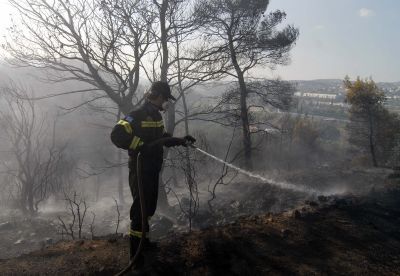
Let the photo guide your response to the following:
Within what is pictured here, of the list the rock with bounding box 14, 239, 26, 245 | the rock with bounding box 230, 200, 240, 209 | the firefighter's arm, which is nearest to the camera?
the firefighter's arm

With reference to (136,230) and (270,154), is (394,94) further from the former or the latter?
(136,230)

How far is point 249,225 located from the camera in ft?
18.4

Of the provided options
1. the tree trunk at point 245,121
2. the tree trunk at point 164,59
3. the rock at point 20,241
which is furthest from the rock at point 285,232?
the tree trunk at point 245,121

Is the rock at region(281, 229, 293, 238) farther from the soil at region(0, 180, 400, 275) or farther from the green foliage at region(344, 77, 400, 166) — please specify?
the green foliage at region(344, 77, 400, 166)

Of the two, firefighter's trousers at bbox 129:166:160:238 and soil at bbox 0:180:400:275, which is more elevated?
firefighter's trousers at bbox 129:166:160:238

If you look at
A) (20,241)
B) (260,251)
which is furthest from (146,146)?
(20,241)

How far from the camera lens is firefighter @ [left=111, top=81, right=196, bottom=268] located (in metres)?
4.10

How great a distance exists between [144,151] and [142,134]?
8.2 inches

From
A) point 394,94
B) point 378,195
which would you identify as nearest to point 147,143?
point 378,195

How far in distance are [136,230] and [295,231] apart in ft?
8.02

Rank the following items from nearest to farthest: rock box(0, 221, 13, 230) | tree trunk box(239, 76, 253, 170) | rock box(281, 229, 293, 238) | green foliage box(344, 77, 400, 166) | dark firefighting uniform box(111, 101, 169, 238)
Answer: dark firefighting uniform box(111, 101, 169, 238), rock box(281, 229, 293, 238), rock box(0, 221, 13, 230), tree trunk box(239, 76, 253, 170), green foliage box(344, 77, 400, 166)

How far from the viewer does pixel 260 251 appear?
4562 millimetres

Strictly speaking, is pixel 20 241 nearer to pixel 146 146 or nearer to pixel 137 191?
pixel 137 191

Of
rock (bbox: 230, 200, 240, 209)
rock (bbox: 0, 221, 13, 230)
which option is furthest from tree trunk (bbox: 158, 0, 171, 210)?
rock (bbox: 0, 221, 13, 230)
